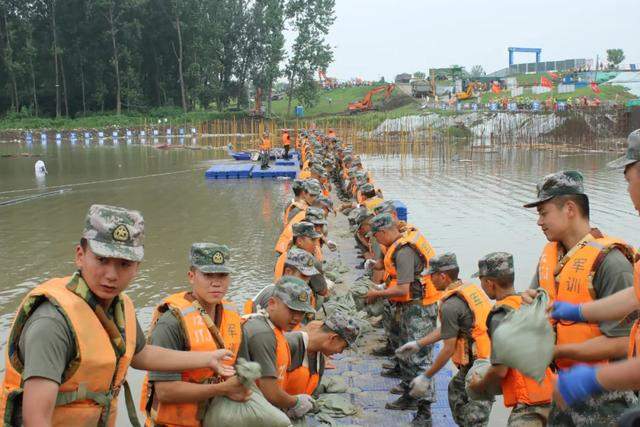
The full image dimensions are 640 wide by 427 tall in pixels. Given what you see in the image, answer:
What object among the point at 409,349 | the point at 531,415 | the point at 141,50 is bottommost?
the point at 409,349

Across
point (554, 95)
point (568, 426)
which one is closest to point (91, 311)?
point (568, 426)

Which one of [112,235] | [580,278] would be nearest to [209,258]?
[112,235]

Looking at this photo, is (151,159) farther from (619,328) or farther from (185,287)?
(619,328)

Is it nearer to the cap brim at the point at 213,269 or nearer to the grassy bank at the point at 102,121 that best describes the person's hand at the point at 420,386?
the cap brim at the point at 213,269

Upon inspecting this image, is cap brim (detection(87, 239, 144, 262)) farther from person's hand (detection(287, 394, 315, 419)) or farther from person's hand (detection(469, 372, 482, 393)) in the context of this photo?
person's hand (detection(469, 372, 482, 393))

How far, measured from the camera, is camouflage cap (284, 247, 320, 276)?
523cm

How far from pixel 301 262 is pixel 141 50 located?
215 ft

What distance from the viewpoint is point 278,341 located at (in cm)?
388

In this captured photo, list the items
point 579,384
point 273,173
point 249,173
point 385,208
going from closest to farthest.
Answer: point 579,384 < point 385,208 < point 273,173 < point 249,173

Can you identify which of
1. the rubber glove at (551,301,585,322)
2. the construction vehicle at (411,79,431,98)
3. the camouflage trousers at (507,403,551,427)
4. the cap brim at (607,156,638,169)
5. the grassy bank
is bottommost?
the camouflage trousers at (507,403,551,427)

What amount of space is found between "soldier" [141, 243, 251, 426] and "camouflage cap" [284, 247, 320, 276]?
158 cm

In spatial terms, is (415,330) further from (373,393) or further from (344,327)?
(344,327)

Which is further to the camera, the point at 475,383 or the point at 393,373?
the point at 393,373

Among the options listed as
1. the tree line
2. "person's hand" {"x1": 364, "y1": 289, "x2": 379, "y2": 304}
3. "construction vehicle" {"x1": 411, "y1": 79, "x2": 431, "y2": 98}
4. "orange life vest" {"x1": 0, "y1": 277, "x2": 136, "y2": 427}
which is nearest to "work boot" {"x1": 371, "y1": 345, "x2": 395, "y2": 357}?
"person's hand" {"x1": 364, "y1": 289, "x2": 379, "y2": 304}
